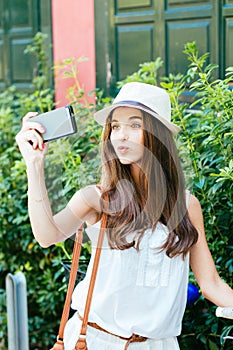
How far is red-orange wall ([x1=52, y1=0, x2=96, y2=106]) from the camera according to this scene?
217 inches

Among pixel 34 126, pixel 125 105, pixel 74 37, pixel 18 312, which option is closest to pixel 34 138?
pixel 34 126

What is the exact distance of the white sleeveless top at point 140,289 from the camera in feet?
8.48

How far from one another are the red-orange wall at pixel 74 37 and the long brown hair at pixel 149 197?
2.77 m

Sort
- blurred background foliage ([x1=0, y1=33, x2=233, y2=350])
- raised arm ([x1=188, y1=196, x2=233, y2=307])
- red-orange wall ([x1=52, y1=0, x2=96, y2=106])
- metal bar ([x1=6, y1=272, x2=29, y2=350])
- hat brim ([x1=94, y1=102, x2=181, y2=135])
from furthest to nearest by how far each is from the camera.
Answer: red-orange wall ([x1=52, y1=0, x2=96, y2=106]) → blurred background foliage ([x1=0, y1=33, x2=233, y2=350]) → raised arm ([x1=188, y1=196, x2=233, y2=307]) → hat brim ([x1=94, y1=102, x2=181, y2=135]) → metal bar ([x1=6, y1=272, x2=29, y2=350])

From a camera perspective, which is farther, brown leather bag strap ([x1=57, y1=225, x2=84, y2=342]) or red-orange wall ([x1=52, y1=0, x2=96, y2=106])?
red-orange wall ([x1=52, y1=0, x2=96, y2=106])

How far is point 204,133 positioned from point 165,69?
4.86ft

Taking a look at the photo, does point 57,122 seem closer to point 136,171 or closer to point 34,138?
point 34,138

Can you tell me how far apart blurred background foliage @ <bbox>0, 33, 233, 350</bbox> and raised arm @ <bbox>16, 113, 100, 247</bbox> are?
0.05m

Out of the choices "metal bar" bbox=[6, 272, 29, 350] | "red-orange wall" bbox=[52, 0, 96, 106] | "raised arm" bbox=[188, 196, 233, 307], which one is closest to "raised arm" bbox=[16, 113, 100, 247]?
"raised arm" bbox=[188, 196, 233, 307]

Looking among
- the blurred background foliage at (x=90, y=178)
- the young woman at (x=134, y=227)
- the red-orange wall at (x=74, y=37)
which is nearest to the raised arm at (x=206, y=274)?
the young woman at (x=134, y=227)

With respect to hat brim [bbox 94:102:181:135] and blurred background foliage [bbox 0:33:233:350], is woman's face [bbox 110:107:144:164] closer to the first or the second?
hat brim [bbox 94:102:181:135]

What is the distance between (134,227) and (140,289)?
0.20 metres

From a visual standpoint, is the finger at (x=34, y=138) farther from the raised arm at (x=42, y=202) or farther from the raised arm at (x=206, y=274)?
the raised arm at (x=206, y=274)

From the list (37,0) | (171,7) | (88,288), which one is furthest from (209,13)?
(88,288)
